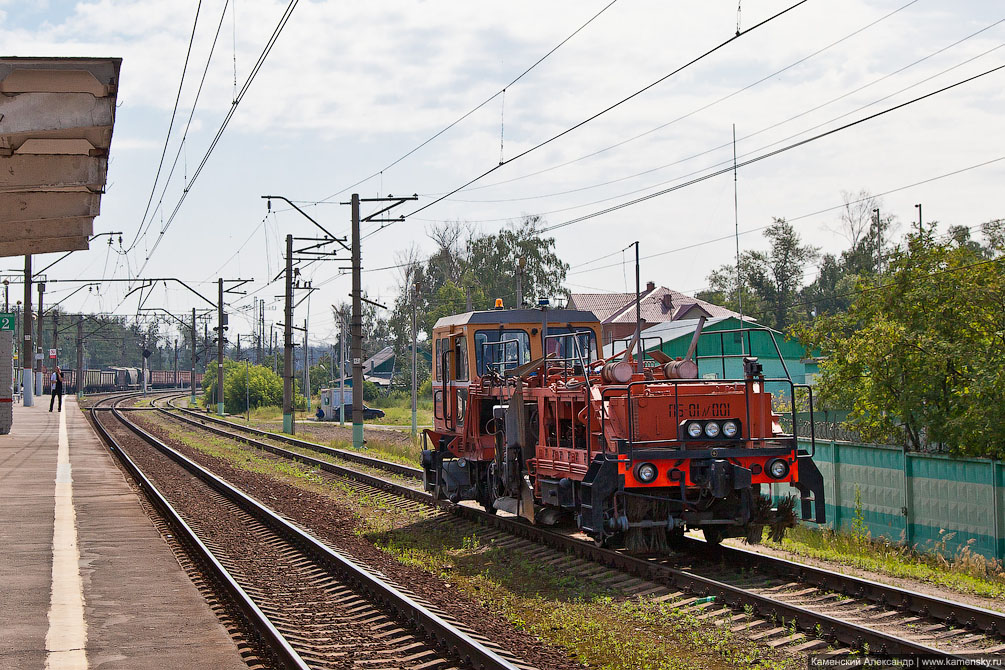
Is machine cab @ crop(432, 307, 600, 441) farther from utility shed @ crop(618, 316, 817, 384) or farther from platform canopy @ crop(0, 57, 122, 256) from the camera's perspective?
utility shed @ crop(618, 316, 817, 384)

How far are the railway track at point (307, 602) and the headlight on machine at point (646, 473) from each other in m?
2.55

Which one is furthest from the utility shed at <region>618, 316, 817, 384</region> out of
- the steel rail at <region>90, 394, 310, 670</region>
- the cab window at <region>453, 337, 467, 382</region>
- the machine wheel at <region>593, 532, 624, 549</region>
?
the machine wheel at <region>593, 532, 624, 549</region>

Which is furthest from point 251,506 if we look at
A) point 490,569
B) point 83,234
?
point 490,569

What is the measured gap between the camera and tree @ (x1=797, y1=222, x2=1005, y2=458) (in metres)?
15.6

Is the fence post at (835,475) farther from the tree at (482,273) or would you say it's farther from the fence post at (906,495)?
the tree at (482,273)

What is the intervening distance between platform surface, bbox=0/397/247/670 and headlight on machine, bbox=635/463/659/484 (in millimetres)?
4230

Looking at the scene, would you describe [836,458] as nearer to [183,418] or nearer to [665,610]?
[665,610]

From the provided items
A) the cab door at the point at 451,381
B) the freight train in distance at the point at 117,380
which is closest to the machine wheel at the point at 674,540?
the cab door at the point at 451,381

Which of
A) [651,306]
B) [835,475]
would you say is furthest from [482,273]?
[835,475]

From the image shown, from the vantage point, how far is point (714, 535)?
1133 centimetres

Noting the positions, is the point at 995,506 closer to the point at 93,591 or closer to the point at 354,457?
the point at 93,591

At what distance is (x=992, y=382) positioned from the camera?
590 inches

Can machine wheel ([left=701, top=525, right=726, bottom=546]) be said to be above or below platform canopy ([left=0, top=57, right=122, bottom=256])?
below

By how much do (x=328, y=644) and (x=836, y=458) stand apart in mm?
11388
